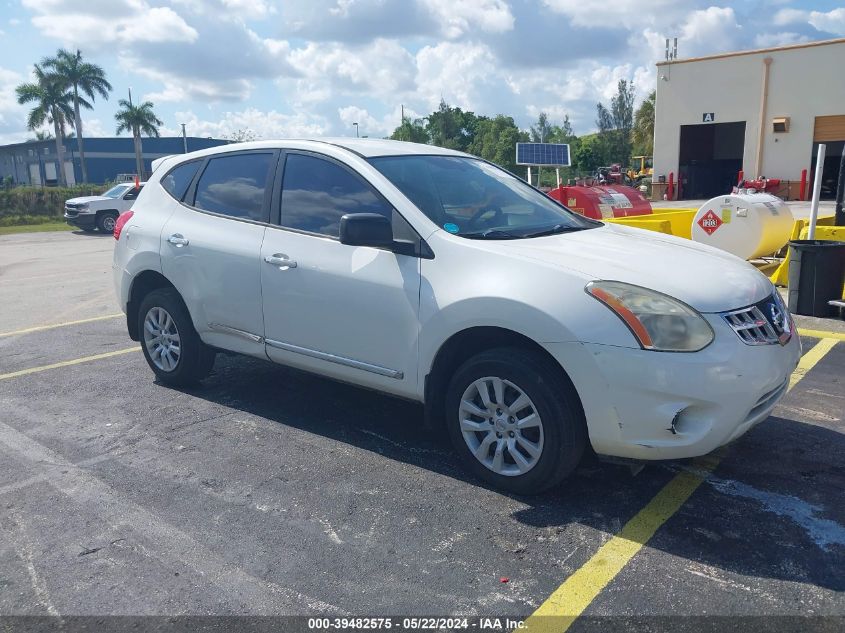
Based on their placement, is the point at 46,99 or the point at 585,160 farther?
the point at 585,160

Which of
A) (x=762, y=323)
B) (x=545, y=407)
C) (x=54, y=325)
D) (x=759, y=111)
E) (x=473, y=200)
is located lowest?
(x=54, y=325)

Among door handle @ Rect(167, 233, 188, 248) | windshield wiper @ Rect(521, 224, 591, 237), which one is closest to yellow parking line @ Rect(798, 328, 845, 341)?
windshield wiper @ Rect(521, 224, 591, 237)

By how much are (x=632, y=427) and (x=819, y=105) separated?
33.5m

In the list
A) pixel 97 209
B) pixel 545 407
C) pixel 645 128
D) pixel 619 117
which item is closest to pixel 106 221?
pixel 97 209

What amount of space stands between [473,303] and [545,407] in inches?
24.3

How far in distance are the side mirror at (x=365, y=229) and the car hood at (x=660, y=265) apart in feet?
2.01

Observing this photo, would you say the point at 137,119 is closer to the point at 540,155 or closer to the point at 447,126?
the point at 447,126

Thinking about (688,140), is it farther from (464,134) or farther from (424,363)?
(464,134)

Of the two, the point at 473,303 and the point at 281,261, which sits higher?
the point at 281,261

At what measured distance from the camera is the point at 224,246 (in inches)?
186

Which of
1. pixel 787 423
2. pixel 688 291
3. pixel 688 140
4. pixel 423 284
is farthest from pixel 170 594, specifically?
pixel 688 140

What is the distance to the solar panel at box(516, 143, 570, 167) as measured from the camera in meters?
16.6

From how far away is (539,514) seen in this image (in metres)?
3.45

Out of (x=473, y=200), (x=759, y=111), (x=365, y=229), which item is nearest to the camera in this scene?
(x=365, y=229)
